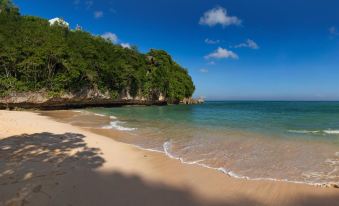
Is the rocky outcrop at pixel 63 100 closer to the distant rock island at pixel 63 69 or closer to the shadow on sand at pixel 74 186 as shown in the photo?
the distant rock island at pixel 63 69

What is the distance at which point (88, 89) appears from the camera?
38.2 metres

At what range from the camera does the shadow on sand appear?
390 cm

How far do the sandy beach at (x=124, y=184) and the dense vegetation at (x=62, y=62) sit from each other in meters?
26.5

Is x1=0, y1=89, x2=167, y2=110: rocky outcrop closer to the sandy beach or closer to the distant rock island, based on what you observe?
the distant rock island

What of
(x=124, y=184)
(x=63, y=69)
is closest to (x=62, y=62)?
(x=63, y=69)

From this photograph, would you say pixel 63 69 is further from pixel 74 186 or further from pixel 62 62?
pixel 74 186

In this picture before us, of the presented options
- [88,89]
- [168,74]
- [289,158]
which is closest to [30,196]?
[289,158]

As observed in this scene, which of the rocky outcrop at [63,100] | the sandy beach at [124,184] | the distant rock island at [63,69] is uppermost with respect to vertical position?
the distant rock island at [63,69]

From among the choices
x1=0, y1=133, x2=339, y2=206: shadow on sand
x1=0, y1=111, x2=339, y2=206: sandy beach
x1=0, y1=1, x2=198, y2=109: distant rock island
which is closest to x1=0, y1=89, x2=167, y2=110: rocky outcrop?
x1=0, y1=1, x2=198, y2=109: distant rock island

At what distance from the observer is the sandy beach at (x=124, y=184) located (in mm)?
4008

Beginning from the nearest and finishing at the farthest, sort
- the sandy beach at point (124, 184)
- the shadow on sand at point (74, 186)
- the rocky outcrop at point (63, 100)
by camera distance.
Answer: the shadow on sand at point (74, 186) < the sandy beach at point (124, 184) < the rocky outcrop at point (63, 100)

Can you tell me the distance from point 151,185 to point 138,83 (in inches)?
1767

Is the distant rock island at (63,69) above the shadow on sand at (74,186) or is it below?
above

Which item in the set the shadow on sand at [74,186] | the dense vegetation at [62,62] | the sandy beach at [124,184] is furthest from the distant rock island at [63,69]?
the shadow on sand at [74,186]
